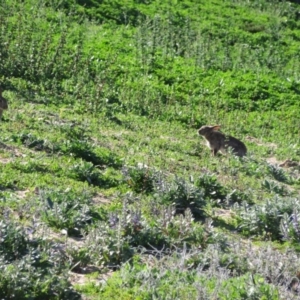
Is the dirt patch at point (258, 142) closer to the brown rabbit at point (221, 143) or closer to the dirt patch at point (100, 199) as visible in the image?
the brown rabbit at point (221, 143)

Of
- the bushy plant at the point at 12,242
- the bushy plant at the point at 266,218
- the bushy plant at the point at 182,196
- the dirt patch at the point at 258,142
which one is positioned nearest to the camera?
the bushy plant at the point at 12,242

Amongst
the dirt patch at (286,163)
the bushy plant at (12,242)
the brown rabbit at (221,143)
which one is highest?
the bushy plant at (12,242)

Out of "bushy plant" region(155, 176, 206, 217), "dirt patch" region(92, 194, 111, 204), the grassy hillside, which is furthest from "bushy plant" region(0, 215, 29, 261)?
"bushy plant" region(155, 176, 206, 217)

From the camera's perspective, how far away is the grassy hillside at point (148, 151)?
23.3ft

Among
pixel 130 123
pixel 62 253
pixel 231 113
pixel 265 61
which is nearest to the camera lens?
pixel 62 253

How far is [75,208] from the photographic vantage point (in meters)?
8.86

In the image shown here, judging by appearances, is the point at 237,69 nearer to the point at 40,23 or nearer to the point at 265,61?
the point at 265,61

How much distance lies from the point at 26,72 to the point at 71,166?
656cm

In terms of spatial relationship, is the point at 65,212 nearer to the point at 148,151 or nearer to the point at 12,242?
the point at 12,242

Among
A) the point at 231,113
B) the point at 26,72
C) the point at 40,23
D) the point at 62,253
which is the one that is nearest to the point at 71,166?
the point at 62,253

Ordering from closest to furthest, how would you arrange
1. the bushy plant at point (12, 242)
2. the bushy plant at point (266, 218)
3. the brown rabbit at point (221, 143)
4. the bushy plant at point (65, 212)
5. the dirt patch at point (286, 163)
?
the bushy plant at point (12, 242) → the bushy plant at point (65, 212) → the bushy plant at point (266, 218) → the brown rabbit at point (221, 143) → the dirt patch at point (286, 163)

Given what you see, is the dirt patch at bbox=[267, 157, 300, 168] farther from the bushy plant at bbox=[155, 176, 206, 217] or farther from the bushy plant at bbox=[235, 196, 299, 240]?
the bushy plant at bbox=[155, 176, 206, 217]

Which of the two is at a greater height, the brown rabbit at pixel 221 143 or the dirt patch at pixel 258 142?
the brown rabbit at pixel 221 143

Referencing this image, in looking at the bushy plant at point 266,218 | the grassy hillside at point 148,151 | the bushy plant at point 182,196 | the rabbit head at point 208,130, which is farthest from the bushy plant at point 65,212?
the rabbit head at point 208,130
